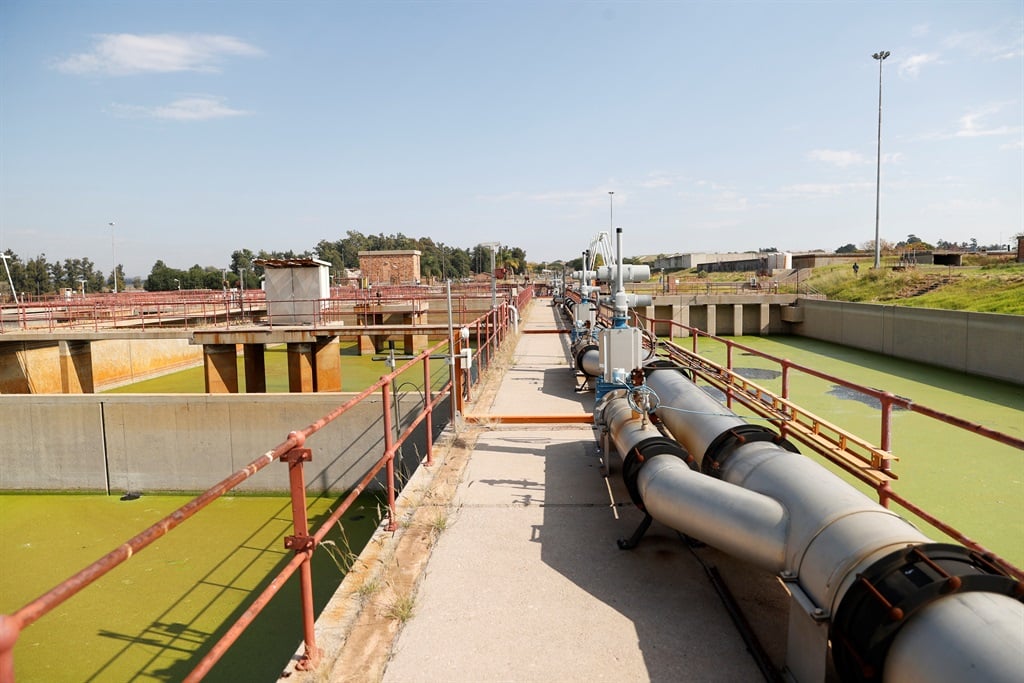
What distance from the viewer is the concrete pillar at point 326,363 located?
20.4 metres

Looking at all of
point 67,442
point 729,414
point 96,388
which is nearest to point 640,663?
point 729,414

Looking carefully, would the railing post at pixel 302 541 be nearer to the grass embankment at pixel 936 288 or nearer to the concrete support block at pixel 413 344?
the grass embankment at pixel 936 288

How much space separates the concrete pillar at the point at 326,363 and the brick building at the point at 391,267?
1223 inches

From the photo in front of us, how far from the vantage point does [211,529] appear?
10.5m

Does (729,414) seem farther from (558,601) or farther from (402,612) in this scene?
(402,612)

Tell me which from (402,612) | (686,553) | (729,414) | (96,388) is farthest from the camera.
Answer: (96,388)

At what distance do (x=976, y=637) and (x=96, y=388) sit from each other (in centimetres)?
2768

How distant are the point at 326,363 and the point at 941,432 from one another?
16.8 m

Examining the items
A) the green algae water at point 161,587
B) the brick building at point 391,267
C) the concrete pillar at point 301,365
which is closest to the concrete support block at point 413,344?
the concrete pillar at point 301,365

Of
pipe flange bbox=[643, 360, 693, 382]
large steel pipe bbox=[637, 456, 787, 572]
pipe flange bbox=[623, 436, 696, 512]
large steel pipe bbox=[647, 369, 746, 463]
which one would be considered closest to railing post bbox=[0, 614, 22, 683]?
large steel pipe bbox=[637, 456, 787, 572]

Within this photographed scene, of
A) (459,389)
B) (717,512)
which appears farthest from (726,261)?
(717,512)

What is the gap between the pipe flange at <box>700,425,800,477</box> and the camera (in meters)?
4.25

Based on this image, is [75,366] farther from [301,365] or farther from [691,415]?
[691,415]

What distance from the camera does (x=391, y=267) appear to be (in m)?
52.5
